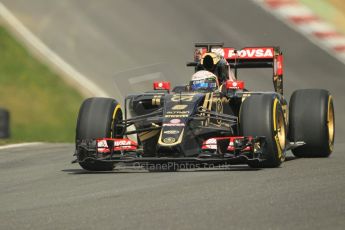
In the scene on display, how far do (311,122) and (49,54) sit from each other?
10.2m

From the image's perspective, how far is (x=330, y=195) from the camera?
377 inches

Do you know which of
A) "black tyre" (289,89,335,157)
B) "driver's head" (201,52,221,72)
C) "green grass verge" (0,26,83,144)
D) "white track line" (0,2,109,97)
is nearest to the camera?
"driver's head" (201,52,221,72)

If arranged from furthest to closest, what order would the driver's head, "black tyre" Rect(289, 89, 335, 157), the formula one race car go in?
"black tyre" Rect(289, 89, 335, 157) → the driver's head → the formula one race car

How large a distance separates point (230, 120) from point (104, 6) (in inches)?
557

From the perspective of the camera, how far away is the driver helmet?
1422cm

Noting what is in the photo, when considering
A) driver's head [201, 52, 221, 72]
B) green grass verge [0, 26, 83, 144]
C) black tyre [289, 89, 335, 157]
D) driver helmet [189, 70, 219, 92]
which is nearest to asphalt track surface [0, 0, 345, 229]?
black tyre [289, 89, 335, 157]

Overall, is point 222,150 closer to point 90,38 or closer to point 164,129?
point 164,129

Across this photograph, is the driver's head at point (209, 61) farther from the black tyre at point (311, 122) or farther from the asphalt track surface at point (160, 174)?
the asphalt track surface at point (160, 174)

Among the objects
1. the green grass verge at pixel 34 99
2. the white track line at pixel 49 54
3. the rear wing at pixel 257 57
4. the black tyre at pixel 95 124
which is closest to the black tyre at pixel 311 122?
the rear wing at pixel 257 57

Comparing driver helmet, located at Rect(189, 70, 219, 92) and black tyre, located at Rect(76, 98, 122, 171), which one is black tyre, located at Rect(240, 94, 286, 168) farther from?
black tyre, located at Rect(76, 98, 122, 171)

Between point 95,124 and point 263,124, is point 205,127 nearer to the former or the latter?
point 263,124

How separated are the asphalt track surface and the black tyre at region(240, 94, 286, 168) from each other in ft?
0.72

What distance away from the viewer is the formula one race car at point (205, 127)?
491 inches

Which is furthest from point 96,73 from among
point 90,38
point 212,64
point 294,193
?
point 294,193
